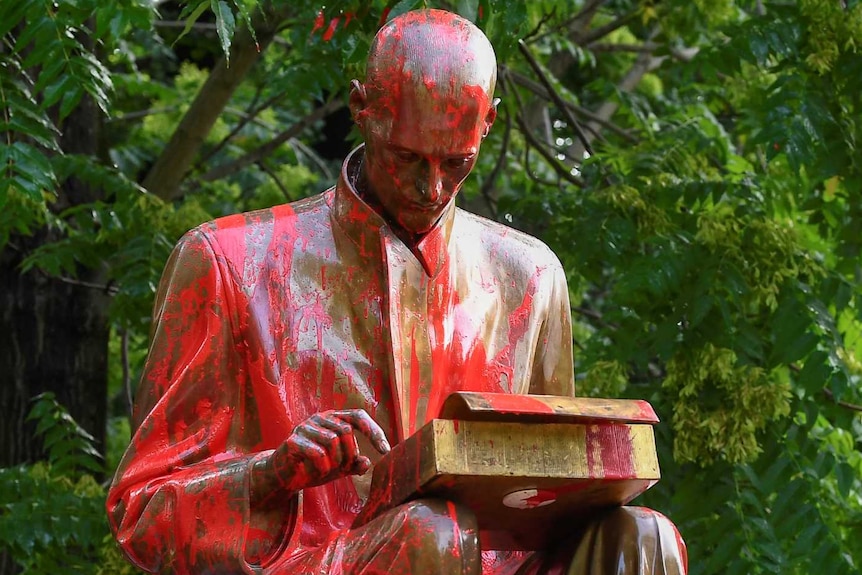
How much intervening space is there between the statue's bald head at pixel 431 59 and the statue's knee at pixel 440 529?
3.17 ft

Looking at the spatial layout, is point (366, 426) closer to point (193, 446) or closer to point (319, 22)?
point (193, 446)

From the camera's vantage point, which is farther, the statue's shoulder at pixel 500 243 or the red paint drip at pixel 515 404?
the statue's shoulder at pixel 500 243

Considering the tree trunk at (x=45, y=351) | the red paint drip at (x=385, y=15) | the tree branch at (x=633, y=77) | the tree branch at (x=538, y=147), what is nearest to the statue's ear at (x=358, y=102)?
the red paint drip at (x=385, y=15)

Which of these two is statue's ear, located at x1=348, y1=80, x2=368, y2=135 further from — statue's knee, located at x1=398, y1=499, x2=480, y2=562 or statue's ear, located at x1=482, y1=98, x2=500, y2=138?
statue's knee, located at x1=398, y1=499, x2=480, y2=562

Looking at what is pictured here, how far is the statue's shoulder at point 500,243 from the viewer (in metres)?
4.34

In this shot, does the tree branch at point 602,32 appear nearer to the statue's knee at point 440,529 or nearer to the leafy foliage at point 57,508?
the leafy foliage at point 57,508

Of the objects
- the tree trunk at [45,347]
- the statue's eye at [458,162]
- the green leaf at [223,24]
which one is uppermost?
the green leaf at [223,24]

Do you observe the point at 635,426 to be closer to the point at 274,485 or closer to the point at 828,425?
the point at 274,485

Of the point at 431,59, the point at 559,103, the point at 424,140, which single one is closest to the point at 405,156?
the point at 424,140

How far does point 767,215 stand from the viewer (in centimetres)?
703

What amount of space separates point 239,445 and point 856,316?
342cm

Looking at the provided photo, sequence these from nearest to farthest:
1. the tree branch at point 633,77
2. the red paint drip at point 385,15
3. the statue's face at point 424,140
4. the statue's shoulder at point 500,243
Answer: the statue's face at point 424,140, the statue's shoulder at point 500,243, the red paint drip at point 385,15, the tree branch at point 633,77

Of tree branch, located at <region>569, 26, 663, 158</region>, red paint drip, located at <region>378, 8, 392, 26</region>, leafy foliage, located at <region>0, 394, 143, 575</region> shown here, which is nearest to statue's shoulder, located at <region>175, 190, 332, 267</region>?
red paint drip, located at <region>378, 8, 392, 26</region>

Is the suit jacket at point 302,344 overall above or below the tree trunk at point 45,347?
above
